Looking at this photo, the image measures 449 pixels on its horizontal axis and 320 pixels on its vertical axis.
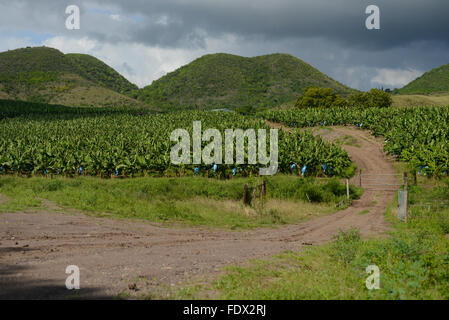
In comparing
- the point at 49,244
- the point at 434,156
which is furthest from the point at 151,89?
the point at 49,244

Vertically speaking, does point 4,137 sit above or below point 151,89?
below

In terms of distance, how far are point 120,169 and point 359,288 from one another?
92.6 feet

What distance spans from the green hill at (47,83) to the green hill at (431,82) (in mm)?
107836

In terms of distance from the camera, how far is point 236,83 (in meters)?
157

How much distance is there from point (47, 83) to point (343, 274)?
459ft

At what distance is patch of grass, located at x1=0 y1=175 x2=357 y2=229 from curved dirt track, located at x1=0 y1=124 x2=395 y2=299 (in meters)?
1.52

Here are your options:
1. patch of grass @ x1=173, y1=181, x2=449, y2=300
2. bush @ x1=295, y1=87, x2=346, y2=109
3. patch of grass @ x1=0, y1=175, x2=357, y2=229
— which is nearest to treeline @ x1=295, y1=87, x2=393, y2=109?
bush @ x1=295, y1=87, x2=346, y2=109

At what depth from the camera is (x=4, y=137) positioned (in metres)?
46.7

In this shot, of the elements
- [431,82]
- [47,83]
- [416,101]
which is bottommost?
[416,101]

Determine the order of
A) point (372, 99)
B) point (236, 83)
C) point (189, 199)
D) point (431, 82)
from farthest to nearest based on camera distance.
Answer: point (236, 83)
point (431, 82)
point (372, 99)
point (189, 199)

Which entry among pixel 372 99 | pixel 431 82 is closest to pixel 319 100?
pixel 372 99

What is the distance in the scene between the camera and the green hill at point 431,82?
478 feet

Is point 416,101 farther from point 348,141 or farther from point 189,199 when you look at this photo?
point 189,199
